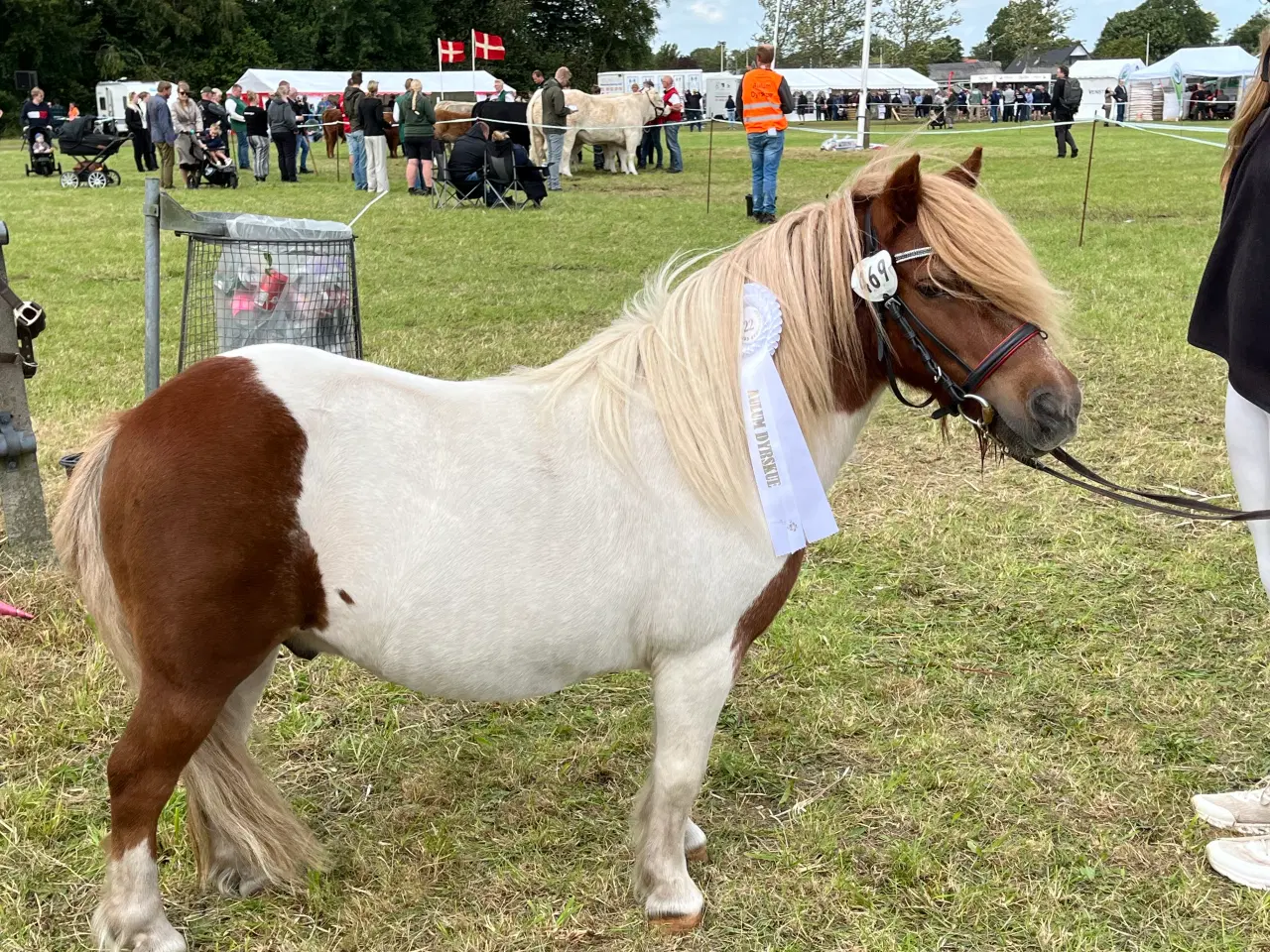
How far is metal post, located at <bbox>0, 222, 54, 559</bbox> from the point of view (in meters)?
3.70

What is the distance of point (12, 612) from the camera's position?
11.5 feet

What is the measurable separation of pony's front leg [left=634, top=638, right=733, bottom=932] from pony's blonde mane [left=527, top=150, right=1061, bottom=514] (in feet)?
1.27

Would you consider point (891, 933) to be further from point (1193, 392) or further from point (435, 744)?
point (1193, 392)

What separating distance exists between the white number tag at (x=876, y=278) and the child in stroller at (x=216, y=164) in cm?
1741

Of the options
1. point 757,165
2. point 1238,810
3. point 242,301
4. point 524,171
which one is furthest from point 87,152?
point 1238,810

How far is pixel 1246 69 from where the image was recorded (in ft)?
135

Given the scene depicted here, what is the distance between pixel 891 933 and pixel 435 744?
4.90 ft

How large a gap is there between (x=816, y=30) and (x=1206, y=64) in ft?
123

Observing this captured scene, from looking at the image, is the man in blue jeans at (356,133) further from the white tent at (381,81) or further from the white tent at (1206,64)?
the white tent at (1206,64)

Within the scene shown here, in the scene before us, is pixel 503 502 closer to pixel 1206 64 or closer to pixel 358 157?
pixel 358 157

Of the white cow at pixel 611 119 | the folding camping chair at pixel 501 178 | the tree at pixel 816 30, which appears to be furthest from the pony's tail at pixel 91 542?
the tree at pixel 816 30

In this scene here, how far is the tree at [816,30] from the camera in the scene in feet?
242

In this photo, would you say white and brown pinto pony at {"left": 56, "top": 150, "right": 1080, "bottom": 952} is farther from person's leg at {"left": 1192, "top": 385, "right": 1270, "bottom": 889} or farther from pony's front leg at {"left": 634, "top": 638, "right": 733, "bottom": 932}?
person's leg at {"left": 1192, "top": 385, "right": 1270, "bottom": 889}

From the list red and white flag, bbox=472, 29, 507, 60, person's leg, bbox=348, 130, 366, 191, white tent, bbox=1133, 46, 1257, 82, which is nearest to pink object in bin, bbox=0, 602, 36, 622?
person's leg, bbox=348, 130, 366, 191
